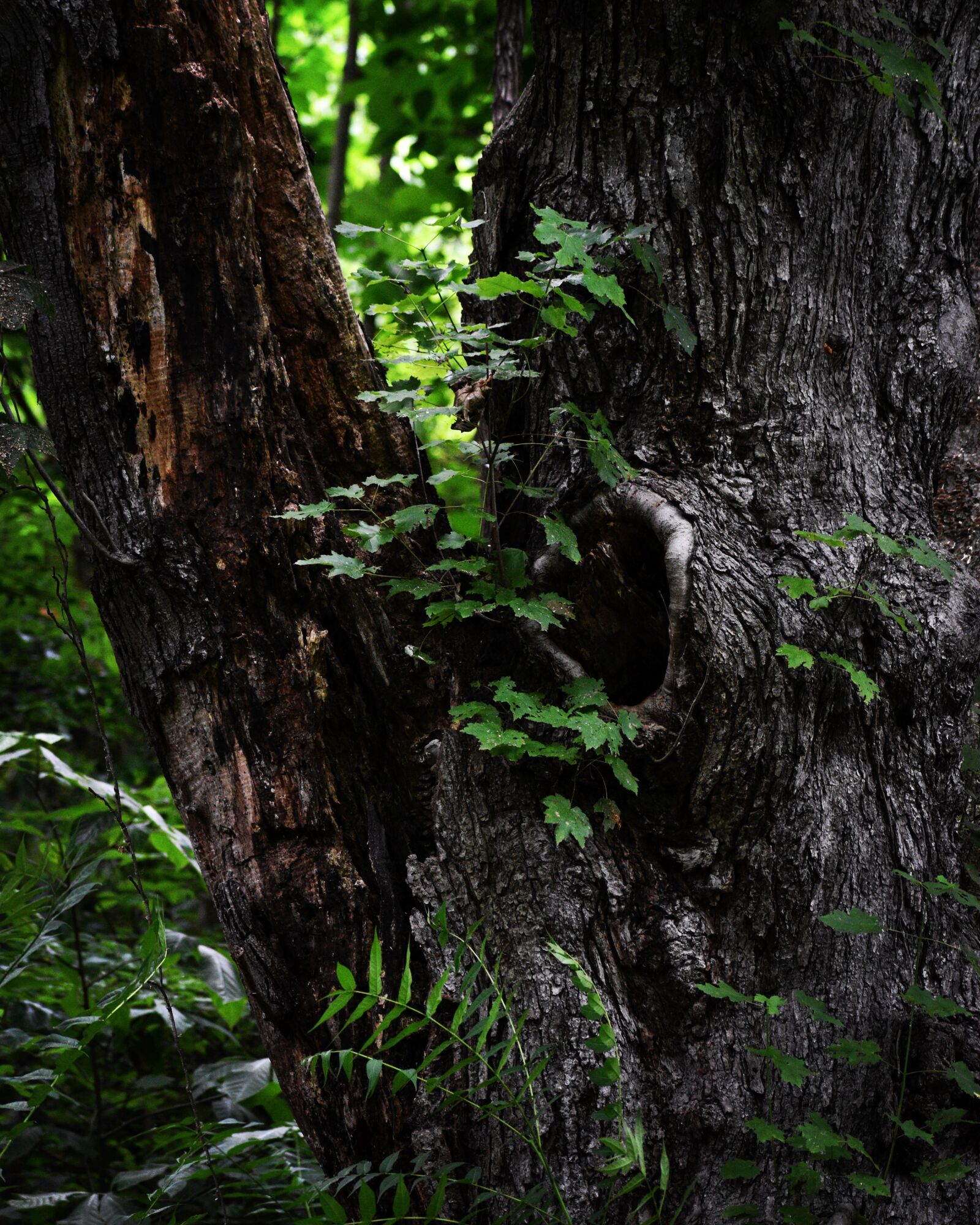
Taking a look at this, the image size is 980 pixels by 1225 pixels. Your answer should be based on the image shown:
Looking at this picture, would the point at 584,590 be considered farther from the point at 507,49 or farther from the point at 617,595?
the point at 507,49

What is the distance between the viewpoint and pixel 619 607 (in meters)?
1.89

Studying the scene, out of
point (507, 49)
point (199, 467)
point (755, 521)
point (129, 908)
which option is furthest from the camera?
point (129, 908)

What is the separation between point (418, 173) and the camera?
15.8ft

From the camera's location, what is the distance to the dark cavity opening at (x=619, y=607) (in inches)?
73.9

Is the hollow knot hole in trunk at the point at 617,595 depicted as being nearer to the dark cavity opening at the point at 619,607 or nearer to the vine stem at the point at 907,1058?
the dark cavity opening at the point at 619,607

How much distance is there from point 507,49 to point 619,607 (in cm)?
300

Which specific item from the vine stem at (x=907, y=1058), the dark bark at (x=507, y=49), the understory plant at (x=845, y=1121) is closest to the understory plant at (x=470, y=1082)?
the understory plant at (x=845, y=1121)

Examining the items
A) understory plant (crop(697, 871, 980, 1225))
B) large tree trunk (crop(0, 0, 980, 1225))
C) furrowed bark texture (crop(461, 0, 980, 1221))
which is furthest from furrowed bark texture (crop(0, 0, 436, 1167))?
understory plant (crop(697, 871, 980, 1225))

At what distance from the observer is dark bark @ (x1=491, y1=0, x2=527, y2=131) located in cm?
361

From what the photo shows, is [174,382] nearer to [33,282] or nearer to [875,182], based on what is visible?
[33,282]

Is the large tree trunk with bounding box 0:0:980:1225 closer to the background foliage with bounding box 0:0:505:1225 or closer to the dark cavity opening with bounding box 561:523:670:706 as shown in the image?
the dark cavity opening with bounding box 561:523:670:706

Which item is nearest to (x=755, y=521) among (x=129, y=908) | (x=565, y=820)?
(x=565, y=820)

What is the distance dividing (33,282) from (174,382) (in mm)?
293

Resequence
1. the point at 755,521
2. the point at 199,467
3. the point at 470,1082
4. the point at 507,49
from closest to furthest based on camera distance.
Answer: the point at 470,1082 < the point at 199,467 < the point at 755,521 < the point at 507,49
